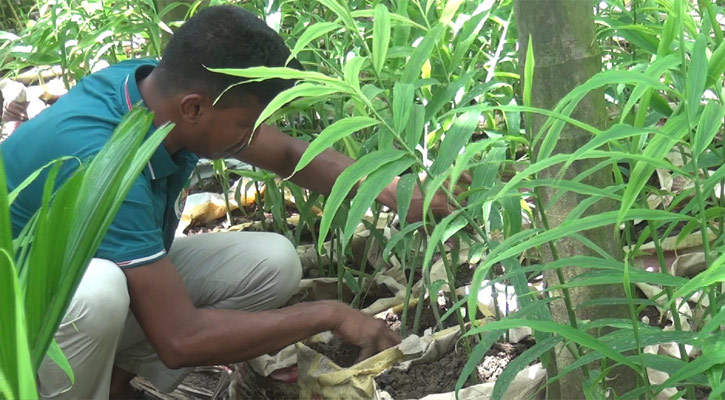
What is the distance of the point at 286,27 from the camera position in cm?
219

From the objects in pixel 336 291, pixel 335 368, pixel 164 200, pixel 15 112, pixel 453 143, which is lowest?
pixel 15 112

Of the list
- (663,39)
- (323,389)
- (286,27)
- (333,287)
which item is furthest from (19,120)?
(663,39)

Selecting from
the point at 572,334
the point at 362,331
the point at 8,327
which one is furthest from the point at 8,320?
the point at 362,331

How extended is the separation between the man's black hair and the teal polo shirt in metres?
0.12

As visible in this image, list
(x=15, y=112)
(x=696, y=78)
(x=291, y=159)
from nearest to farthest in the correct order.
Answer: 1. (x=696, y=78)
2. (x=291, y=159)
3. (x=15, y=112)

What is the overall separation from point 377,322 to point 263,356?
26 centimetres

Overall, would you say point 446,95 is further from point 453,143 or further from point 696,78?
point 696,78

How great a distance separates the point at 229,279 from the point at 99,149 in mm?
483

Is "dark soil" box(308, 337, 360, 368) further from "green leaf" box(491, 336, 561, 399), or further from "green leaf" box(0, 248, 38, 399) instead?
"green leaf" box(0, 248, 38, 399)

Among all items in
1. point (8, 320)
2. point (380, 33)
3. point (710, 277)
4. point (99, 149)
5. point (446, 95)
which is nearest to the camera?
point (8, 320)

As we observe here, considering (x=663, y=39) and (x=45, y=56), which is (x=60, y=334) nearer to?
(x=45, y=56)

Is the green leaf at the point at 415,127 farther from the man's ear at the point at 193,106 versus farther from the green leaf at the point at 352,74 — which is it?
the man's ear at the point at 193,106

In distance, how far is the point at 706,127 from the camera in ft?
2.81

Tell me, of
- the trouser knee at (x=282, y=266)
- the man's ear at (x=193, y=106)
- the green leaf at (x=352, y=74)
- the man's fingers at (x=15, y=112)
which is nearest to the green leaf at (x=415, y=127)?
the green leaf at (x=352, y=74)
